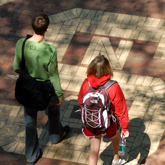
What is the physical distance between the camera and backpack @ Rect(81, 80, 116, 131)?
4500mm

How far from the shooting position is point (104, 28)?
8.43 metres

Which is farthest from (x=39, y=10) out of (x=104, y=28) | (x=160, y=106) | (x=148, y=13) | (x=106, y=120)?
(x=106, y=120)

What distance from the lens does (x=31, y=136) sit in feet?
18.3

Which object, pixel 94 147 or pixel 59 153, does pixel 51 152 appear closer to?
pixel 59 153

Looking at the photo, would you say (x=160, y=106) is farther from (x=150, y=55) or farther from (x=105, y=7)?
(x=105, y=7)

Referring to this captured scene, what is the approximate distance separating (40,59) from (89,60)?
117 inches

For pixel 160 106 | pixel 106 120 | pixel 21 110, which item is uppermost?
pixel 106 120

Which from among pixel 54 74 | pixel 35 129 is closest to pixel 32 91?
pixel 54 74

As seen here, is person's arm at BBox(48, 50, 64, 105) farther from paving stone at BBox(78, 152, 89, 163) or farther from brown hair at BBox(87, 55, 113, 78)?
paving stone at BBox(78, 152, 89, 163)

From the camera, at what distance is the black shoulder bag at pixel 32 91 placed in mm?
5066

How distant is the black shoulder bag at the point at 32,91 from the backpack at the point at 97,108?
0.75 m

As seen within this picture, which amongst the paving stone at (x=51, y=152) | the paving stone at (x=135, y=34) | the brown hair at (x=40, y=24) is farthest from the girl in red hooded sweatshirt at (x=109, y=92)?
the paving stone at (x=135, y=34)

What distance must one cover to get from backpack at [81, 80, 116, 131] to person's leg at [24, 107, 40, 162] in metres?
1.04

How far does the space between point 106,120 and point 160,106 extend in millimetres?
2252
